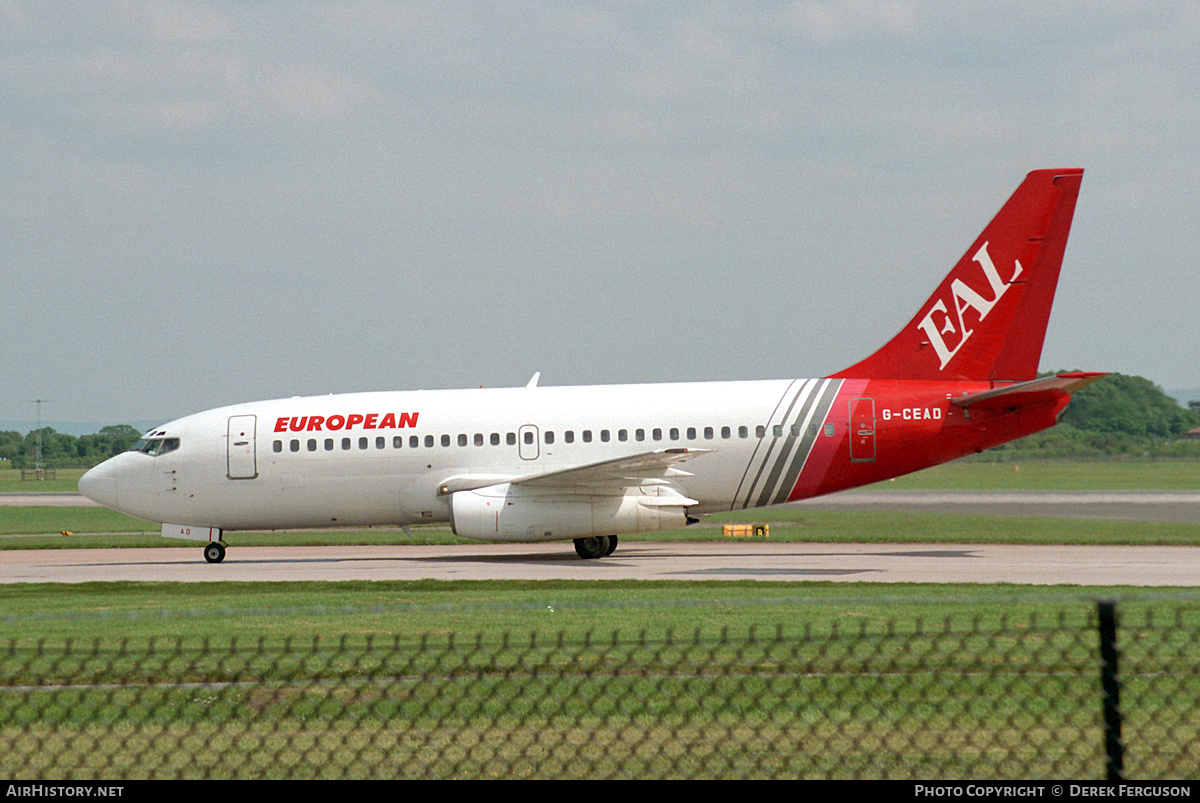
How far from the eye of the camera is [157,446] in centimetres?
2667

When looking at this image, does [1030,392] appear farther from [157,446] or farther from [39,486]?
[39,486]

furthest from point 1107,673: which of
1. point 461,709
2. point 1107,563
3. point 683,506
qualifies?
point 683,506

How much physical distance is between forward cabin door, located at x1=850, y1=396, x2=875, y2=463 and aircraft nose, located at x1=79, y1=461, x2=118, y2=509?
51.6 ft

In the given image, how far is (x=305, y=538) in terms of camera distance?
1331 inches

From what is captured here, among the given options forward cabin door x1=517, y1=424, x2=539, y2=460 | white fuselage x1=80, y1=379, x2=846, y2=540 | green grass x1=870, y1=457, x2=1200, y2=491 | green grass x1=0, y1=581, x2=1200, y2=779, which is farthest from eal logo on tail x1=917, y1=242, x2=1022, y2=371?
green grass x1=870, y1=457, x2=1200, y2=491

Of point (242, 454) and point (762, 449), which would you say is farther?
point (242, 454)

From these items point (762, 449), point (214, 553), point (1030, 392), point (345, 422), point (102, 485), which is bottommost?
point (214, 553)

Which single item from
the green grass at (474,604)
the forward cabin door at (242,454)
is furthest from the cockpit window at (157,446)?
the green grass at (474,604)

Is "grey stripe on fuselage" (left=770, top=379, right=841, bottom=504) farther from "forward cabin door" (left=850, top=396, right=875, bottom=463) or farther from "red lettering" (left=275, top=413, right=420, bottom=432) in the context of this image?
"red lettering" (left=275, top=413, right=420, bottom=432)

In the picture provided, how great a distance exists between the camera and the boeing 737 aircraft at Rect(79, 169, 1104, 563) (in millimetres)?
25172

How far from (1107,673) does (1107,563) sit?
17833 mm

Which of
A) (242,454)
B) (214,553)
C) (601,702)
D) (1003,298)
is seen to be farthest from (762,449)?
(601,702)

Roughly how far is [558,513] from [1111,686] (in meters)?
19.4

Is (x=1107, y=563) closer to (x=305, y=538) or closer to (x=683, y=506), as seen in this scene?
(x=683, y=506)
